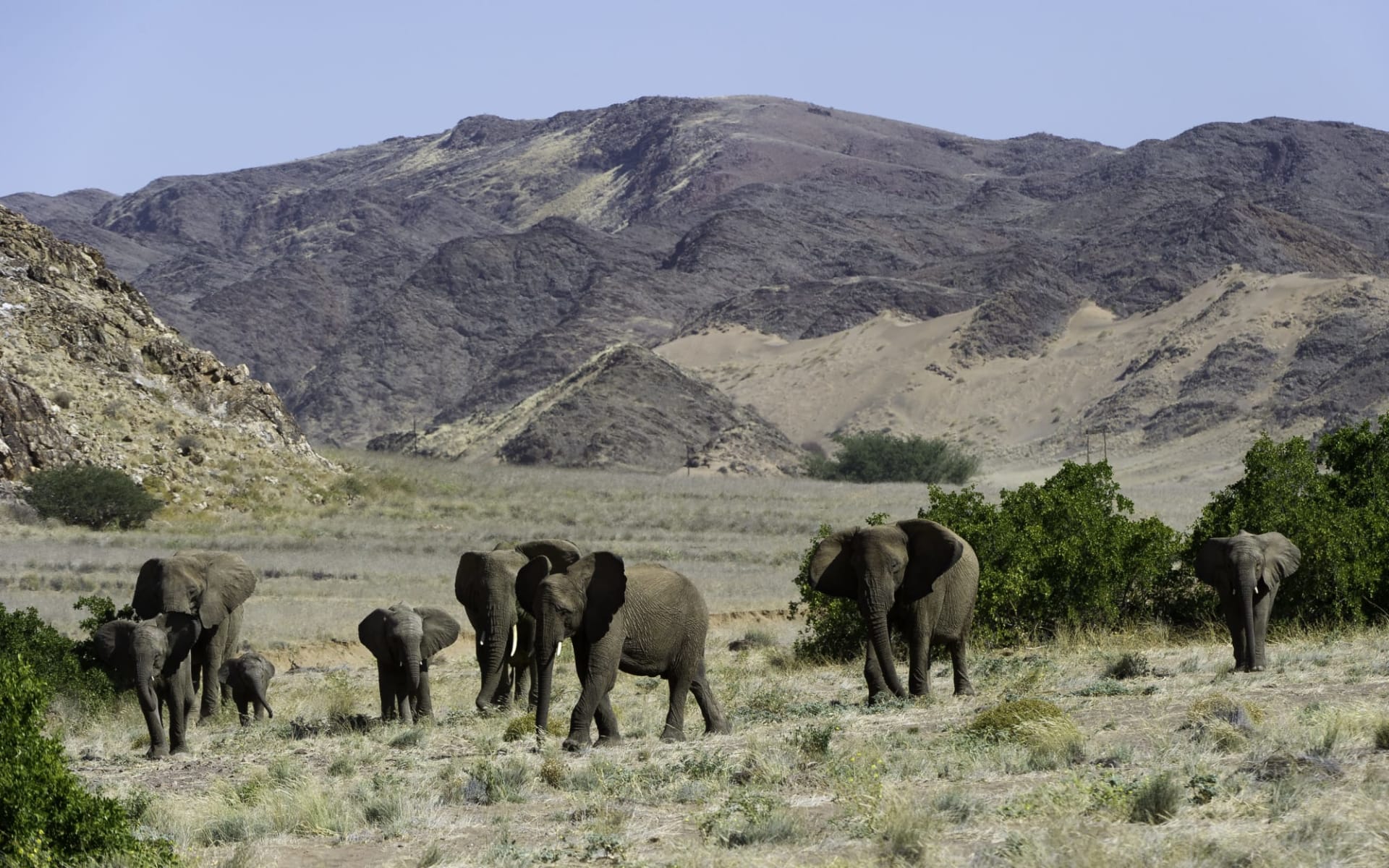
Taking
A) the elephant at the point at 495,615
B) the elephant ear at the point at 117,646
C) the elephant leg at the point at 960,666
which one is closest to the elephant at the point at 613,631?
the elephant leg at the point at 960,666

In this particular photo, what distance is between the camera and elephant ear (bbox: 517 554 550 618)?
→ 14.5m

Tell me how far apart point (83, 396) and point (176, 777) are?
41887 mm

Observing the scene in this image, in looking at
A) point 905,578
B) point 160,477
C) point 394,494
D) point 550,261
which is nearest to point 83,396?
point 160,477

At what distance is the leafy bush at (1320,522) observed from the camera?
21672mm

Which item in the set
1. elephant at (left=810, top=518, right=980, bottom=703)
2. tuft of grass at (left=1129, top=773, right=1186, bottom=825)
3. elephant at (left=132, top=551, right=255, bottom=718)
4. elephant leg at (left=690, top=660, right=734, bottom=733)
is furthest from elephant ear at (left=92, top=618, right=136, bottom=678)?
tuft of grass at (left=1129, top=773, right=1186, bottom=825)

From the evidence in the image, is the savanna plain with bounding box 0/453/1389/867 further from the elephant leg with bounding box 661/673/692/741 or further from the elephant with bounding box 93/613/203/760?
the elephant with bounding box 93/613/203/760

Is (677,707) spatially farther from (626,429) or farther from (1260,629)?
(626,429)

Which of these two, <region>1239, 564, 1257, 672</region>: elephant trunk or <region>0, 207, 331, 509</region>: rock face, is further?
<region>0, 207, 331, 509</region>: rock face

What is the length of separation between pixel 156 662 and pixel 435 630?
3.31m

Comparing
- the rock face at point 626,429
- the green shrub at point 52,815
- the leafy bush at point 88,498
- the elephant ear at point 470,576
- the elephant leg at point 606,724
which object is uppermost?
the rock face at point 626,429

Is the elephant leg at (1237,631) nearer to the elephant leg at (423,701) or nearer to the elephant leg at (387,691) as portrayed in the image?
the elephant leg at (423,701)

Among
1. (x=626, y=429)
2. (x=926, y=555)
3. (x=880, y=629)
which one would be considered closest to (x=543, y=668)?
(x=880, y=629)

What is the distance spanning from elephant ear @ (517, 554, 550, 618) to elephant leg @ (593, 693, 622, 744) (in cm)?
101

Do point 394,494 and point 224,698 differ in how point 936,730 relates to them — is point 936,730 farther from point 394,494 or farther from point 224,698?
point 394,494
